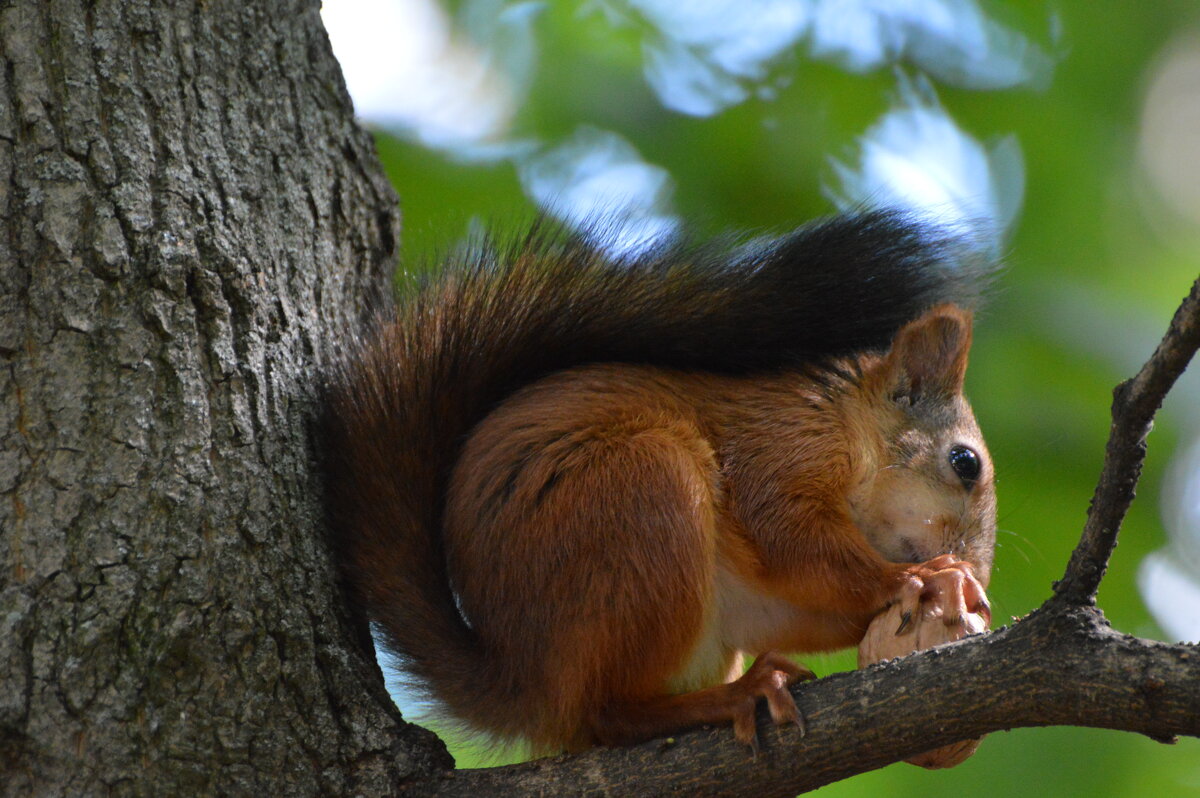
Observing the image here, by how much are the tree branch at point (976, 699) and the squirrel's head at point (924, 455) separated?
65cm

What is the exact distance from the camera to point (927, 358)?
2113 mm

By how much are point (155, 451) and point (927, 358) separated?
1425mm

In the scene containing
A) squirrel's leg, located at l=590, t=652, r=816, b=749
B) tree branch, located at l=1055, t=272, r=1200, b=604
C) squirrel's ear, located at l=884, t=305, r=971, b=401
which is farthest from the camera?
squirrel's ear, located at l=884, t=305, r=971, b=401

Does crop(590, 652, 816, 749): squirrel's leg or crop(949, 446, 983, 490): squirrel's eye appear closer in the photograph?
crop(590, 652, 816, 749): squirrel's leg

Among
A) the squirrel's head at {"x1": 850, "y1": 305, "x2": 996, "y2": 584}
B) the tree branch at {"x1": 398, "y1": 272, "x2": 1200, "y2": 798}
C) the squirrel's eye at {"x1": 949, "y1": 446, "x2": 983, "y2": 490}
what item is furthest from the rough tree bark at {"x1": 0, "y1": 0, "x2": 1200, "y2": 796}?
the squirrel's eye at {"x1": 949, "y1": 446, "x2": 983, "y2": 490}

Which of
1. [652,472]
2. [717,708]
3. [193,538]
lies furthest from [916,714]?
[193,538]

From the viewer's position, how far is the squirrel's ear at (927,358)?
6.89 feet

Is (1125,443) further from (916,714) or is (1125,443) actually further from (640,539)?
(640,539)

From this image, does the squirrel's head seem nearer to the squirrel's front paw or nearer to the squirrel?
the squirrel

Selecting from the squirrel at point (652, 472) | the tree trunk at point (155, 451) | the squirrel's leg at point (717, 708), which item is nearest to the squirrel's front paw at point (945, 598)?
the squirrel at point (652, 472)

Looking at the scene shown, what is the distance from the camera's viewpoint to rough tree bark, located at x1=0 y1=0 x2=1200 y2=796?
1169 mm

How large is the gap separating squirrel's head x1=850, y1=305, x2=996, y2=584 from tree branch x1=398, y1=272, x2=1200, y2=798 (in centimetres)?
65

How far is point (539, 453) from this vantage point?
63.7 inches

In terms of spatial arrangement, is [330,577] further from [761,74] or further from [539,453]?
[761,74]
